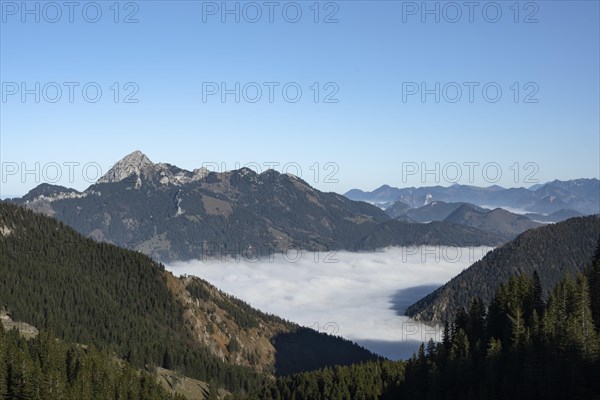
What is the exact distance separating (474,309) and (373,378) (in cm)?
4049

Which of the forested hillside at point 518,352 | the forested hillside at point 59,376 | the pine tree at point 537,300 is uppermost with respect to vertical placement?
the pine tree at point 537,300

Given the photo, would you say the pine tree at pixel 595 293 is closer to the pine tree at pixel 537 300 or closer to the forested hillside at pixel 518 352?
the forested hillside at pixel 518 352

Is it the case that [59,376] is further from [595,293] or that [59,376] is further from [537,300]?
[595,293]

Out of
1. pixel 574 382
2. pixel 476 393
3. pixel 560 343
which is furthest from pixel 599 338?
pixel 476 393

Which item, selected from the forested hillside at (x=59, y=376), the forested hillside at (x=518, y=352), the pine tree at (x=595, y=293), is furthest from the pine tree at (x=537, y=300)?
the forested hillside at (x=59, y=376)

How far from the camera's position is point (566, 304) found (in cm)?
13200

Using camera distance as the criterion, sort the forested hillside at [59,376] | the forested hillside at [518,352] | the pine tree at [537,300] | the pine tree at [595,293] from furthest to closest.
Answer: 1. the pine tree at [537,300]
2. the forested hillside at [59,376]
3. the pine tree at [595,293]
4. the forested hillside at [518,352]

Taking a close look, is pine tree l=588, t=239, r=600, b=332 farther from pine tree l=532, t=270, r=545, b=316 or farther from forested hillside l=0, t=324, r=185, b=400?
forested hillside l=0, t=324, r=185, b=400

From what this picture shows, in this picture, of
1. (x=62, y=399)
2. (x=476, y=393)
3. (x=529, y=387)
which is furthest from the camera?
(x=62, y=399)

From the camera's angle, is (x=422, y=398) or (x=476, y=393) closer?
(x=476, y=393)

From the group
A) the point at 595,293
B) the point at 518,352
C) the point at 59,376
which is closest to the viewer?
the point at 518,352

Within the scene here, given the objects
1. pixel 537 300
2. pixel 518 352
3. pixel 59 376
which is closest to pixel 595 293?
pixel 537 300

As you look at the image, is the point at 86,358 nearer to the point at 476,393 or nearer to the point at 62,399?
the point at 62,399

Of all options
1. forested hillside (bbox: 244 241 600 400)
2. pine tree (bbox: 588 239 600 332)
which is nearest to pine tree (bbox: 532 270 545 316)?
forested hillside (bbox: 244 241 600 400)
